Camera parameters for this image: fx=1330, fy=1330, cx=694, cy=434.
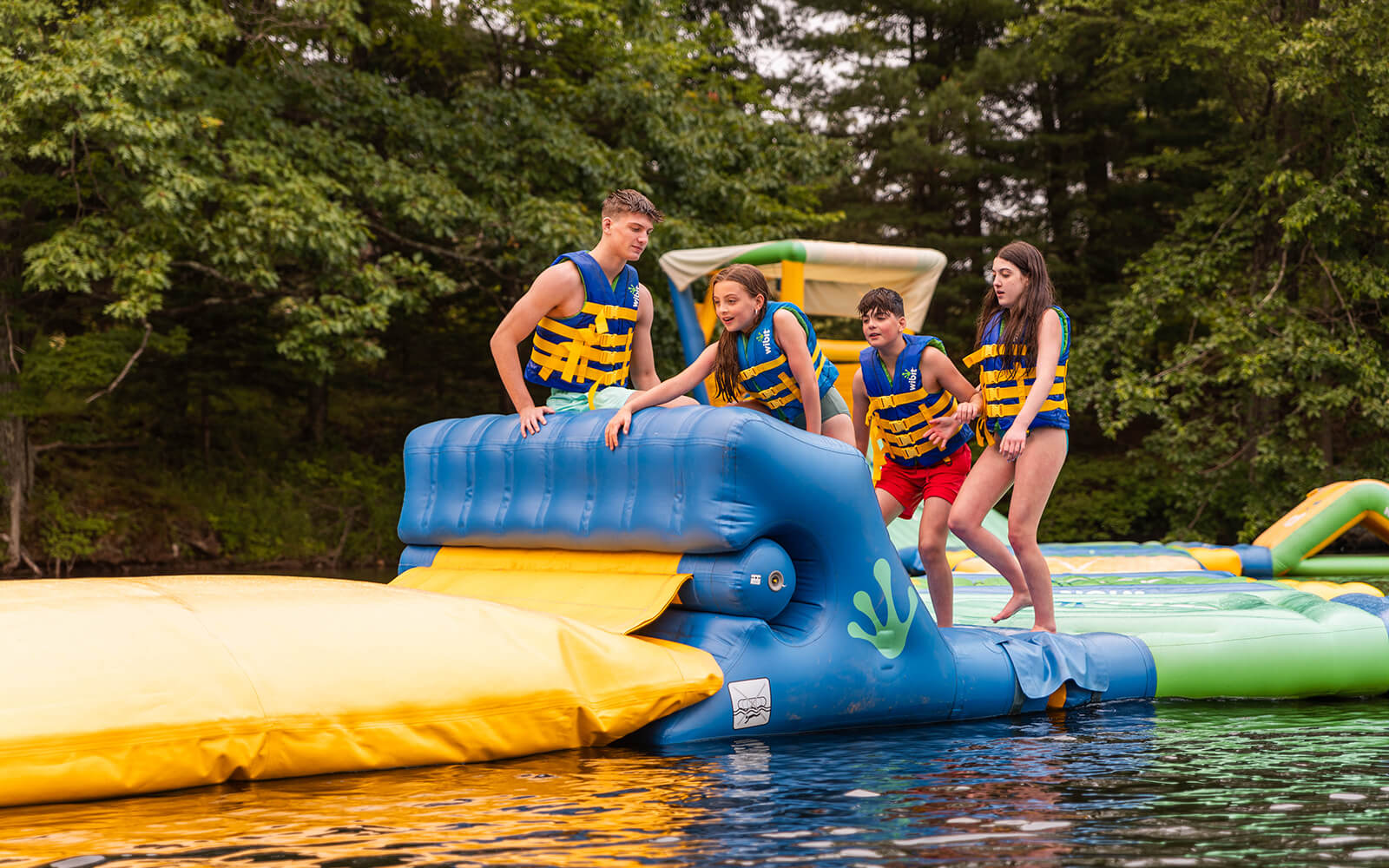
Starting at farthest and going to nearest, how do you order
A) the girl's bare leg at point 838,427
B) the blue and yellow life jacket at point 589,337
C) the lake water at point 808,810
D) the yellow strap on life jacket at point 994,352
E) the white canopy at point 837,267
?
the white canopy at point 837,267 → the blue and yellow life jacket at point 589,337 → the girl's bare leg at point 838,427 → the yellow strap on life jacket at point 994,352 → the lake water at point 808,810

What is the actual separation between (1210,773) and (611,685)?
1.57m

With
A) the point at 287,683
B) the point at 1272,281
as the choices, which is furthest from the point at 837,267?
the point at 287,683

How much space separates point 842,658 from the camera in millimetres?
4062

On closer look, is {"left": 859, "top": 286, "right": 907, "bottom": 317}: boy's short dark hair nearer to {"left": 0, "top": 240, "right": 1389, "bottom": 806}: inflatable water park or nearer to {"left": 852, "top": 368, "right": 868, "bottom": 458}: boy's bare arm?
{"left": 852, "top": 368, "right": 868, "bottom": 458}: boy's bare arm

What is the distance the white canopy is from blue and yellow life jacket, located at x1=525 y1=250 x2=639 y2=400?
499 cm

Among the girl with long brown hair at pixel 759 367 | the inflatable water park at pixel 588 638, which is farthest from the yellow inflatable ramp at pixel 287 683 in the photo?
the girl with long brown hair at pixel 759 367

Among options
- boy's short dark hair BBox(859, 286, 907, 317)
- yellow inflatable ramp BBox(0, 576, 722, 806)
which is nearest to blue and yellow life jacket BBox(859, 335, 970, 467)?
boy's short dark hair BBox(859, 286, 907, 317)

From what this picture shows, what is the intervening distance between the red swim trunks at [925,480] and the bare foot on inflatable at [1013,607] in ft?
1.77

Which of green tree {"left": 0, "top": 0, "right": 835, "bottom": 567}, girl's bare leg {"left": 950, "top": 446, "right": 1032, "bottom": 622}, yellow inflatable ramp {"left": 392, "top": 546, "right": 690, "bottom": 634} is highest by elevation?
green tree {"left": 0, "top": 0, "right": 835, "bottom": 567}

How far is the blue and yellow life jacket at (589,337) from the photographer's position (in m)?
4.77

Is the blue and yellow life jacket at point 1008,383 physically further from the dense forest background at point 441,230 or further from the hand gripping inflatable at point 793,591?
the dense forest background at point 441,230

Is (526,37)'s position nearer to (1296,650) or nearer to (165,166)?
(165,166)

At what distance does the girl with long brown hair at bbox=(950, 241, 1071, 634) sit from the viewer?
14.5ft

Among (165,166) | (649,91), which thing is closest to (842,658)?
(165,166)
